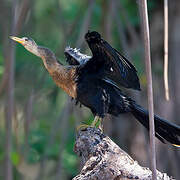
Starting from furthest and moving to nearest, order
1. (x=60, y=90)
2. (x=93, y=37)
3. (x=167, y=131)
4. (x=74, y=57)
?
(x=60, y=90)
(x=74, y=57)
(x=167, y=131)
(x=93, y=37)

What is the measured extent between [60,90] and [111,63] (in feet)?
7.24

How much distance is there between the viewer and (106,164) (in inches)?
85.9

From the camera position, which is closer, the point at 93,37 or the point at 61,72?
the point at 93,37

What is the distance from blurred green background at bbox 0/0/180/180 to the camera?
13.9 ft

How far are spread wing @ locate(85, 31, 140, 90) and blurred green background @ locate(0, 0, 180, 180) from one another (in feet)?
3.76

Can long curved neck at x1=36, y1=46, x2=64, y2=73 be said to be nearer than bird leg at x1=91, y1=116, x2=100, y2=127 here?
No

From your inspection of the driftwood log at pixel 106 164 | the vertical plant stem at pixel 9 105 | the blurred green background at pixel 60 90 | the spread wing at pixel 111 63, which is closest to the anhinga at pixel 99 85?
the spread wing at pixel 111 63

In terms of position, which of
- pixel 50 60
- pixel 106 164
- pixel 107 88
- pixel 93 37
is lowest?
pixel 106 164

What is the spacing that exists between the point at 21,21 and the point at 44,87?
1.18 metres

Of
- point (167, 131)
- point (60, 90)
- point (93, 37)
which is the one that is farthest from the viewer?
point (60, 90)

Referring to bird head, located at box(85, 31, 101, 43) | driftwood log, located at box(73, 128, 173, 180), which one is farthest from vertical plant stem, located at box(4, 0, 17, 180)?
driftwood log, located at box(73, 128, 173, 180)

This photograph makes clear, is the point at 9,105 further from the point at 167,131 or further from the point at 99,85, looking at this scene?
the point at 167,131

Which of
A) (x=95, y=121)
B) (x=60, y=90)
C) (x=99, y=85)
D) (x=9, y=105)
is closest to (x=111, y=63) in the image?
(x=99, y=85)

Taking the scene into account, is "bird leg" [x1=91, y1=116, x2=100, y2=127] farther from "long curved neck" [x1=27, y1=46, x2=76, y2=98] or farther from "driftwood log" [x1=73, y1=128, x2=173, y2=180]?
"driftwood log" [x1=73, y1=128, x2=173, y2=180]
